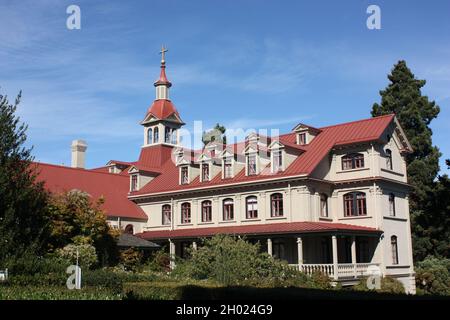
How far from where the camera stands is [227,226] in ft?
128

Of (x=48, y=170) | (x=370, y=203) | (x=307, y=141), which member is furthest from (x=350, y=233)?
(x=48, y=170)

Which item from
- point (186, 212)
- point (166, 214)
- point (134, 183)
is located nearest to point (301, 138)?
point (186, 212)

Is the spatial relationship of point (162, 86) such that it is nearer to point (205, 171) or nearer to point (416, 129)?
point (205, 171)

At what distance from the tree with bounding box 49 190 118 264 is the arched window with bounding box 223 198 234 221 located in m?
9.08

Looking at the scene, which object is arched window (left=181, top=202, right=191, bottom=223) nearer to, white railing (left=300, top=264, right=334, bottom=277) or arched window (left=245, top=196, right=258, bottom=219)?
arched window (left=245, top=196, right=258, bottom=219)

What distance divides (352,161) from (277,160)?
16.6ft

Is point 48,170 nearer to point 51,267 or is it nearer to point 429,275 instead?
point 51,267

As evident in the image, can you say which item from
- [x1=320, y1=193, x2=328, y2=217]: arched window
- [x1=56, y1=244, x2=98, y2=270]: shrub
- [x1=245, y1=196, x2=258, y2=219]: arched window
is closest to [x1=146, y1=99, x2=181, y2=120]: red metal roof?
[x1=245, y1=196, x2=258, y2=219]: arched window

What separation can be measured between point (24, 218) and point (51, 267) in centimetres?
275

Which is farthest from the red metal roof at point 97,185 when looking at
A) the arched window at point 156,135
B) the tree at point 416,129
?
the tree at point 416,129

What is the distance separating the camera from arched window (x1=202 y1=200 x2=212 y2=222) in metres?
40.7

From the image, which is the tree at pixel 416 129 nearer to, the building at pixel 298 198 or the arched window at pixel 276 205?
the building at pixel 298 198
